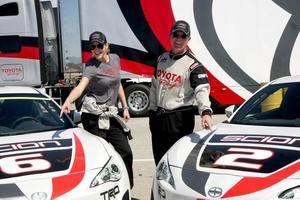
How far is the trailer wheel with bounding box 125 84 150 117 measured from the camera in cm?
1178

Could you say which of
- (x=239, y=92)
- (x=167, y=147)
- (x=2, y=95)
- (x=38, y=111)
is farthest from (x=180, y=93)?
(x=239, y=92)

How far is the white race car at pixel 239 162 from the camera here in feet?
10.4

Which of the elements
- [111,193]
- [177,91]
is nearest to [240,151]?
[111,193]

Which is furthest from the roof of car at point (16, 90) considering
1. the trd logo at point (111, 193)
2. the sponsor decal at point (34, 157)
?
the trd logo at point (111, 193)

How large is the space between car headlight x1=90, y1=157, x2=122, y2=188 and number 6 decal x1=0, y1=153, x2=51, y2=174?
384 mm

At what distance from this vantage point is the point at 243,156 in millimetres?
3523

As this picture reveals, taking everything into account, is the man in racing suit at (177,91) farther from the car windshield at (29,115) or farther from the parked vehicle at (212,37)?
the parked vehicle at (212,37)

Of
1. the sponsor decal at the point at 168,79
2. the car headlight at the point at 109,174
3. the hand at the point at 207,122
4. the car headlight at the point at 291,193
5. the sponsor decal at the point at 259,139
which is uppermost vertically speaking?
the sponsor decal at the point at 168,79

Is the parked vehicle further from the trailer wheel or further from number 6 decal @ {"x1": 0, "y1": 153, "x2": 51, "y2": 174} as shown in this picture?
number 6 decal @ {"x1": 0, "y1": 153, "x2": 51, "y2": 174}

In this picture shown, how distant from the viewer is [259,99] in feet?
15.6

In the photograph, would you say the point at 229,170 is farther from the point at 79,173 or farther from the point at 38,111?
the point at 38,111

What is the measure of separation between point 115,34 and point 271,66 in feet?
12.4

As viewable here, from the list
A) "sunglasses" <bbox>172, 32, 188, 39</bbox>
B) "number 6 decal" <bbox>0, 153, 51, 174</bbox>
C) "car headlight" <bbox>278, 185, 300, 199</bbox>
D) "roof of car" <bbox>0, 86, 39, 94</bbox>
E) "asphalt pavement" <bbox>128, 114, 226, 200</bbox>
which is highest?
"sunglasses" <bbox>172, 32, 188, 39</bbox>

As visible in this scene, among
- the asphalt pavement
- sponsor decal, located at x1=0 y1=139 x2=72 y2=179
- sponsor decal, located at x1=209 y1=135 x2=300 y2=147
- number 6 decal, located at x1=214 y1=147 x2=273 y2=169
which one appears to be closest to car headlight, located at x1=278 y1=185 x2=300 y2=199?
number 6 decal, located at x1=214 y1=147 x2=273 y2=169
